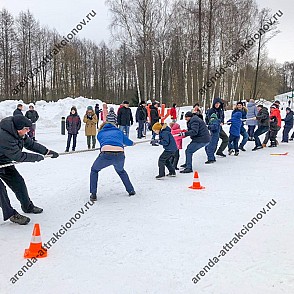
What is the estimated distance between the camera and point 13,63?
4209 centimetres

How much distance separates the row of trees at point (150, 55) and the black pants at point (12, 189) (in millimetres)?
19335

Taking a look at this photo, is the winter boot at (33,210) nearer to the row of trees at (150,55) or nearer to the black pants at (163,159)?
the black pants at (163,159)

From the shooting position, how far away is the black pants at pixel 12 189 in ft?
18.1

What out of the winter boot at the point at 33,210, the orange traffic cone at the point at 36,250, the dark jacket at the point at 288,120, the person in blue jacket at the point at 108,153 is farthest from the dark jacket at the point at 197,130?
the dark jacket at the point at 288,120

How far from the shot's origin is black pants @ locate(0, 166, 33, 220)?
18.1 feet

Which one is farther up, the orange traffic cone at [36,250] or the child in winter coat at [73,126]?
the child in winter coat at [73,126]

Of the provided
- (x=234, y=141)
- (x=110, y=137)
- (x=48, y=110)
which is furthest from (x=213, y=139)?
(x=48, y=110)

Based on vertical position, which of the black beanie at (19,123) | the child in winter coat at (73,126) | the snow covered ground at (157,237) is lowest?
the snow covered ground at (157,237)

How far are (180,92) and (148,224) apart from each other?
1799 inches

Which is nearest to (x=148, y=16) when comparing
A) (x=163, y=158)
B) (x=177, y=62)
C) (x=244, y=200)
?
(x=177, y=62)

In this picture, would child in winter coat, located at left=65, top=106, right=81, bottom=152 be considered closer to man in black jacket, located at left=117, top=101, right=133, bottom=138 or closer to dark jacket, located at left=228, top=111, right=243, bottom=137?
man in black jacket, located at left=117, top=101, right=133, bottom=138

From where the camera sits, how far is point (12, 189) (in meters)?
5.84

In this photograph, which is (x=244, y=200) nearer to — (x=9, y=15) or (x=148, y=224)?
(x=148, y=224)

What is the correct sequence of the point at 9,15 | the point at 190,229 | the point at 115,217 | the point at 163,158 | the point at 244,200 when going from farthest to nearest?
the point at 9,15 < the point at 163,158 < the point at 244,200 < the point at 115,217 < the point at 190,229
